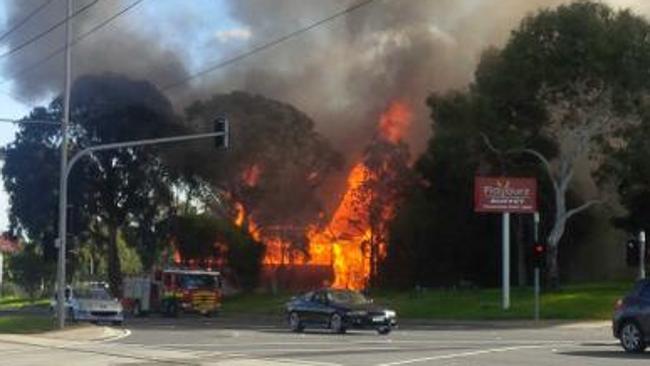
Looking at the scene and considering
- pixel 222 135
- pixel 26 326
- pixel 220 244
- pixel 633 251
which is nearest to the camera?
pixel 222 135

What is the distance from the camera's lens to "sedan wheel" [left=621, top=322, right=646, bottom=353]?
21311 mm

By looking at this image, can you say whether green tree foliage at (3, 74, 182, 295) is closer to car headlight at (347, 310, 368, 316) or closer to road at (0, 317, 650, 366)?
car headlight at (347, 310, 368, 316)

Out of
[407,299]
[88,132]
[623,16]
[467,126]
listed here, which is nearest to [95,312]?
[407,299]

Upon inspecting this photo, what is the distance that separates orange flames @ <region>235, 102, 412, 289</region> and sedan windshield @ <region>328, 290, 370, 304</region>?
137ft

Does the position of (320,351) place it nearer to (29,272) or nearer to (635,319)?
(635,319)

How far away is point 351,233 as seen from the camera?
268ft

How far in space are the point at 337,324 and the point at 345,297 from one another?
1269 millimetres

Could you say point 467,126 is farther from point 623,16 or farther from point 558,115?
point 623,16

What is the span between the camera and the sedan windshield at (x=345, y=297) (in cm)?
3444

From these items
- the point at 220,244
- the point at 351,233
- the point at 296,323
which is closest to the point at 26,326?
the point at 296,323

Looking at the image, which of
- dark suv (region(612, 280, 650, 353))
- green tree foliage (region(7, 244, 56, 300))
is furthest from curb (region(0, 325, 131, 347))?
green tree foliage (region(7, 244, 56, 300))

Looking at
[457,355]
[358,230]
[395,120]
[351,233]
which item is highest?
[395,120]

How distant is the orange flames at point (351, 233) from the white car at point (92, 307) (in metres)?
33.6

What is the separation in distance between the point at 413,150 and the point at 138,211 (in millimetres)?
19527
